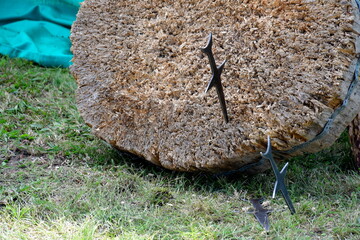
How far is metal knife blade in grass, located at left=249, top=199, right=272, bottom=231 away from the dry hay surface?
0.21m

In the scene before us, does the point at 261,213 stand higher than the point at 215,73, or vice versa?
the point at 215,73

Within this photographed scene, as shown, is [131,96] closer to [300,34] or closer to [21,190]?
[21,190]

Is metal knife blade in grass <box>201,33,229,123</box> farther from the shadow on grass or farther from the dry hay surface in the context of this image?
the shadow on grass

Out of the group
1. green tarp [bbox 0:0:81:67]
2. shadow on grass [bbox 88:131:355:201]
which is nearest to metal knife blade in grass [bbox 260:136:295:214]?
shadow on grass [bbox 88:131:355:201]

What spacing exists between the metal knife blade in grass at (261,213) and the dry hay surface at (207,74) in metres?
0.21

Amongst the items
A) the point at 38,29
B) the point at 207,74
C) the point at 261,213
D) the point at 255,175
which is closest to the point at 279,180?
the point at 261,213

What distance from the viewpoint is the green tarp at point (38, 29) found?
4.20 m

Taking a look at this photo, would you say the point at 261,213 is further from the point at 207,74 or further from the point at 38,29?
the point at 38,29

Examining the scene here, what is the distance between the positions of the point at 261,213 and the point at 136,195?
61 centimetres

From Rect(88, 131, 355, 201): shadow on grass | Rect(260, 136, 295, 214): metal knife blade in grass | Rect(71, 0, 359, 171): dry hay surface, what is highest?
Rect(71, 0, 359, 171): dry hay surface

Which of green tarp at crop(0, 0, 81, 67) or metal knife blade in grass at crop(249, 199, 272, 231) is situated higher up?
green tarp at crop(0, 0, 81, 67)

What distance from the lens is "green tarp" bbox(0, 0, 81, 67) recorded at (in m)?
4.20

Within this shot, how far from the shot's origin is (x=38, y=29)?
4.49 m

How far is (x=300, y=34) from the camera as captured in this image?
2.07 m
